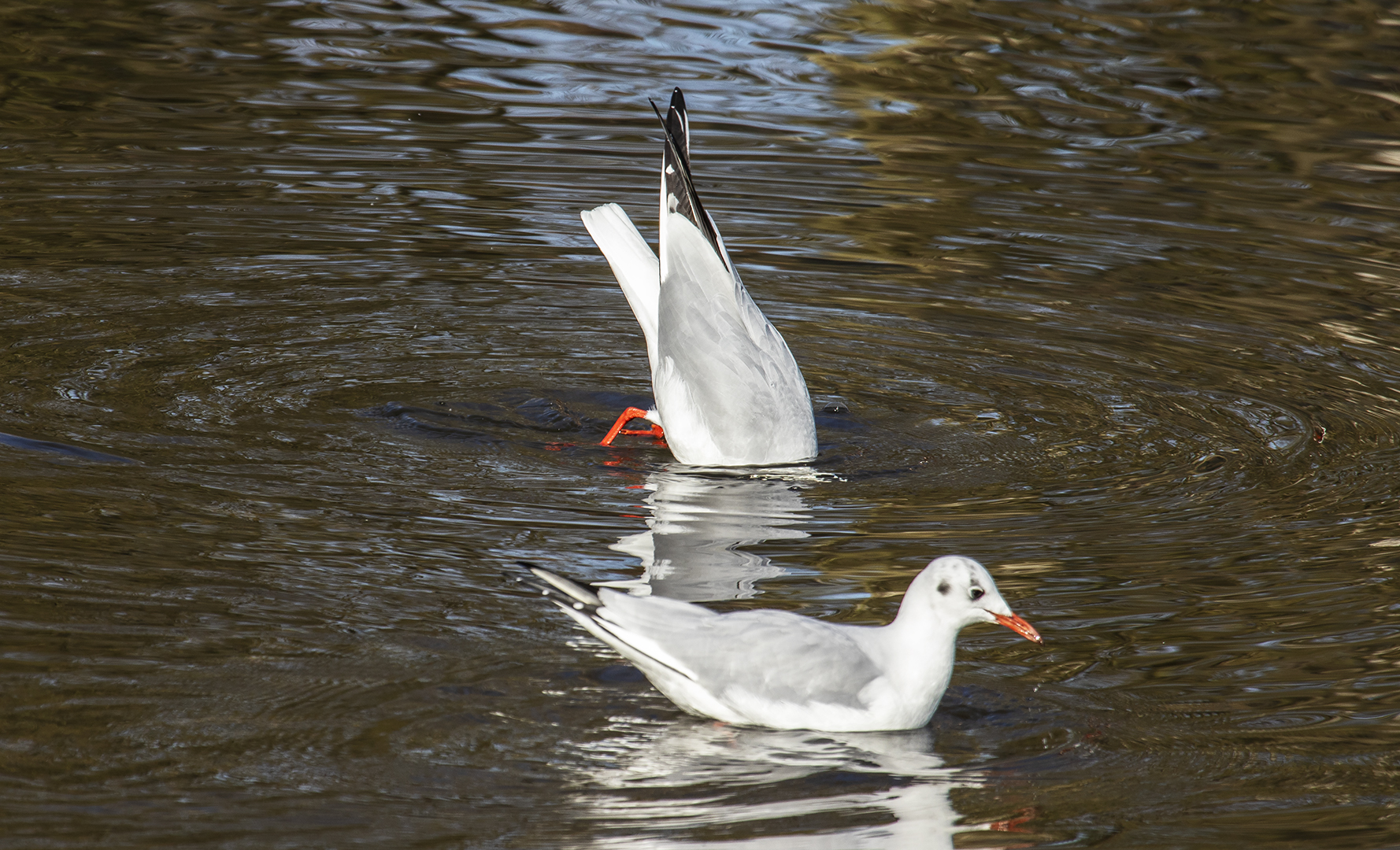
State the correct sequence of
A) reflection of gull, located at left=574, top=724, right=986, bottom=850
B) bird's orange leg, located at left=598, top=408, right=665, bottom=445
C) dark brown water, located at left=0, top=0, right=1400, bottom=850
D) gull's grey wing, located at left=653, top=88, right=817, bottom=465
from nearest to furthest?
reflection of gull, located at left=574, top=724, right=986, bottom=850 → dark brown water, located at left=0, top=0, right=1400, bottom=850 → gull's grey wing, located at left=653, top=88, right=817, bottom=465 → bird's orange leg, located at left=598, top=408, right=665, bottom=445

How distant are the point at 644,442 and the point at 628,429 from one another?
137mm

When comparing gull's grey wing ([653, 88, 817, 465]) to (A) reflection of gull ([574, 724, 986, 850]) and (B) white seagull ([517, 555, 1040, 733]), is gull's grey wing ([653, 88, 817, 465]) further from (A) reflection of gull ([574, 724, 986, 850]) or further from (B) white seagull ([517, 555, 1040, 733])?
(A) reflection of gull ([574, 724, 986, 850])

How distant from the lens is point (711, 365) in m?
7.87

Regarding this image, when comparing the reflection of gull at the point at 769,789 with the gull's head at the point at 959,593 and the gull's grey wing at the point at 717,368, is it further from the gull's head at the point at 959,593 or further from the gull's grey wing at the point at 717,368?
A: the gull's grey wing at the point at 717,368

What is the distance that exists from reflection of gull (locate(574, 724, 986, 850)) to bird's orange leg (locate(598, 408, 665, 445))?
300 cm

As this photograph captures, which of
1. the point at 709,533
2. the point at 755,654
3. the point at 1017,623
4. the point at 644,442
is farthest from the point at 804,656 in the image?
the point at 644,442

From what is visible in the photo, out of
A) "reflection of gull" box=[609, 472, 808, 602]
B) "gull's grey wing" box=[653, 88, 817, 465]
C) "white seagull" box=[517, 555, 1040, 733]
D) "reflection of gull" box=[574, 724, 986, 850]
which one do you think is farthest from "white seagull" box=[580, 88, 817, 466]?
"reflection of gull" box=[574, 724, 986, 850]

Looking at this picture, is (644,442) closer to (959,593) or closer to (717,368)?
(717,368)

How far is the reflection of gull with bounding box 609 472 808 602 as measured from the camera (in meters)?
6.44

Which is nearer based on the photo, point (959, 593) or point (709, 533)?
point (959, 593)

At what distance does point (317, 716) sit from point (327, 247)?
618cm

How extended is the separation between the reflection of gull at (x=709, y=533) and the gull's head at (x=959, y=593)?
113 centimetres

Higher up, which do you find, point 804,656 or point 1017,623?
point 1017,623

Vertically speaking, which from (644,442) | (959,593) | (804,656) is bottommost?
(644,442)
